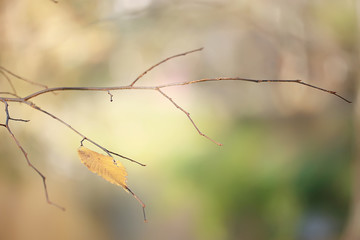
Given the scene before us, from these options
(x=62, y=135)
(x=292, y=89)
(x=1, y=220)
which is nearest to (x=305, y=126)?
(x=292, y=89)

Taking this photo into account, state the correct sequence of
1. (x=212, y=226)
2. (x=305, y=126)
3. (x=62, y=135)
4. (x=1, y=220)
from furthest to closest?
(x=305, y=126), (x=62, y=135), (x=212, y=226), (x=1, y=220)

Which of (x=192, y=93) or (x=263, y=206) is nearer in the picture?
(x=263, y=206)

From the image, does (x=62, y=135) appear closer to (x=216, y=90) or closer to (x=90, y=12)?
(x=90, y=12)

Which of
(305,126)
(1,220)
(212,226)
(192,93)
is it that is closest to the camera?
(1,220)

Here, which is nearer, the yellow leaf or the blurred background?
the yellow leaf

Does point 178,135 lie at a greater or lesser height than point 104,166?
lesser
